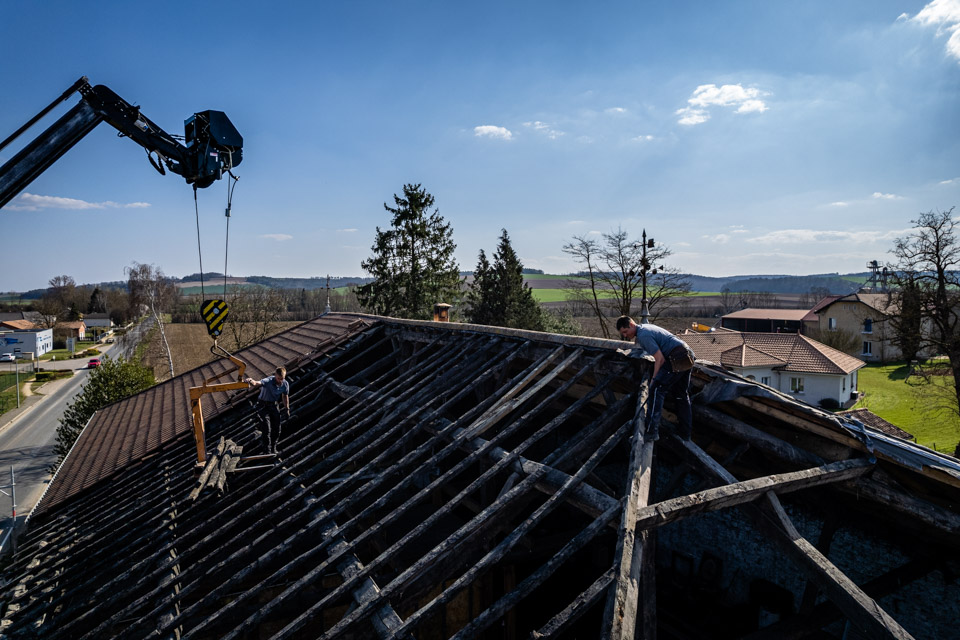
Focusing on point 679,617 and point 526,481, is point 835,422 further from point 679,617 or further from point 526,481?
point 679,617

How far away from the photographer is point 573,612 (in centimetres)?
296

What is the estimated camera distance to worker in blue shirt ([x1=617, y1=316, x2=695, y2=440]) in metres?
4.44

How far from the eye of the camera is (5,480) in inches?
898

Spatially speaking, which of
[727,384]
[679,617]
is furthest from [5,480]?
[727,384]

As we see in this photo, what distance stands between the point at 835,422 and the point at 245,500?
6.11m

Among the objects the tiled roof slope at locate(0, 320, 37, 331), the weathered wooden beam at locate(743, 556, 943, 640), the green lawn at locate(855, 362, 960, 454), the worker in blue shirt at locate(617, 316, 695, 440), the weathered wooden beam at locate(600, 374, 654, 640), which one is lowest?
the green lawn at locate(855, 362, 960, 454)

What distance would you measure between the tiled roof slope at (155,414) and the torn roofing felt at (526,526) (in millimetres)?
921

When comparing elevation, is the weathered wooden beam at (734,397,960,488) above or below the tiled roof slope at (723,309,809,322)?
above

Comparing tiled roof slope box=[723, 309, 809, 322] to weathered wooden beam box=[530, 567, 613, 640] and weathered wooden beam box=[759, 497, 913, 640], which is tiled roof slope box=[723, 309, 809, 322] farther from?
weathered wooden beam box=[530, 567, 613, 640]

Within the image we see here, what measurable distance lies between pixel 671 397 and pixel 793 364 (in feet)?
121


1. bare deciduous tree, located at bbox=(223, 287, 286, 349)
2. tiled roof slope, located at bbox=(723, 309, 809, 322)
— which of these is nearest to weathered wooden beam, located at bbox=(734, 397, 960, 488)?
bare deciduous tree, located at bbox=(223, 287, 286, 349)

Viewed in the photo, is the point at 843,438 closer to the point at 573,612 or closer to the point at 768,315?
the point at 573,612

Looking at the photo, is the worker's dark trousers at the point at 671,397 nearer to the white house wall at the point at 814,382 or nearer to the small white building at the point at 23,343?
the white house wall at the point at 814,382

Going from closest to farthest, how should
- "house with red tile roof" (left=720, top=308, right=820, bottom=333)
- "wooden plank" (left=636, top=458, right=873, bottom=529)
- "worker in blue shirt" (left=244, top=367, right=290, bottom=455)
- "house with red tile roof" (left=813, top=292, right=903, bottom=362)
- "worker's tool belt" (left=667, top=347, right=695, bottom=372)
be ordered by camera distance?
"wooden plank" (left=636, top=458, right=873, bottom=529) < "worker's tool belt" (left=667, top=347, right=695, bottom=372) < "worker in blue shirt" (left=244, top=367, right=290, bottom=455) < "house with red tile roof" (left=813, top=292, right=903, bottom=362) < "house with red tile roof" (left=720, top=308, right=820, bottom=333)
